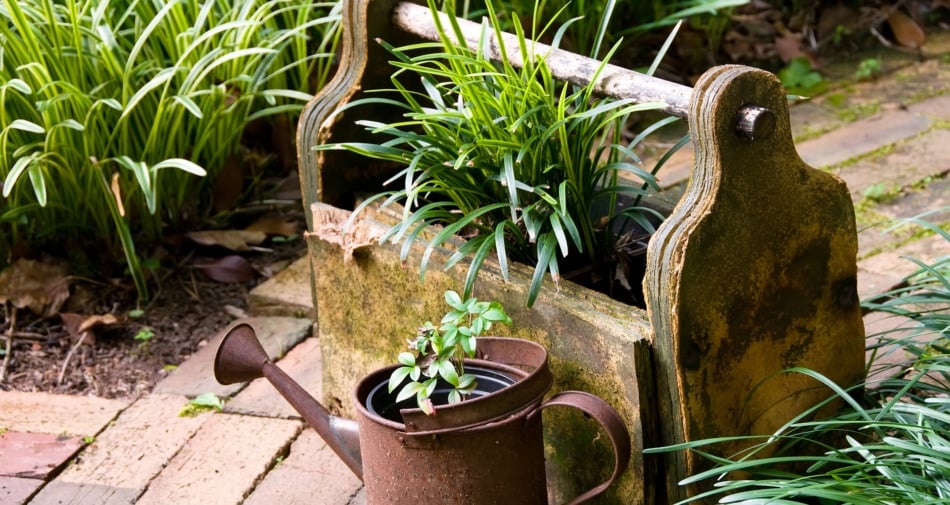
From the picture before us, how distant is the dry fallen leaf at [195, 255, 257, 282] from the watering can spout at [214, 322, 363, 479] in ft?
3.10

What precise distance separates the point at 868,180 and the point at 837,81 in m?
0.88

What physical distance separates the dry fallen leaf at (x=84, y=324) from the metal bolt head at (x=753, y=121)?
178 cm

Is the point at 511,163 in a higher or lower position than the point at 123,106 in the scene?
higher

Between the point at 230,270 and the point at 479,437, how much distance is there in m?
1.49

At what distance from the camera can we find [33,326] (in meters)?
3.01

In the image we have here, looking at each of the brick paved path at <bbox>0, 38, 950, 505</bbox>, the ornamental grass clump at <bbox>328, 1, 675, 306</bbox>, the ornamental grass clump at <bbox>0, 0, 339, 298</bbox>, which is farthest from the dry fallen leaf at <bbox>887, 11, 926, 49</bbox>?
Result: the ornamental grass clump at <bbox>328, 1, 675, 306</bbox>

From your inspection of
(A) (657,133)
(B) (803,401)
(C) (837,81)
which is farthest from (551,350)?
(C) (837,81)

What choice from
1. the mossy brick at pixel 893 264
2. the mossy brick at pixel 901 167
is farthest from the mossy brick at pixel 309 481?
the mossy brick at pixel 901 167

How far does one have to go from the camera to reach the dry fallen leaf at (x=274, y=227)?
3330 millimetres

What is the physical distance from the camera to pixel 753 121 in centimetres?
177

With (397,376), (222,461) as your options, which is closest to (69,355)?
(222,461)

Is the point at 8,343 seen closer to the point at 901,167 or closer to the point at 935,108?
the point at 901,167

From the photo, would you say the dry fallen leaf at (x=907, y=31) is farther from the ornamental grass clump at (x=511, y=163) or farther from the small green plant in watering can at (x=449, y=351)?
the small green plant in watering can at (x=449, y=351)

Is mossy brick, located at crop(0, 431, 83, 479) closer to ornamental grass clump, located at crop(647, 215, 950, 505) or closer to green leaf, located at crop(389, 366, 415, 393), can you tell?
green leaf, located at crop(389, 366, 415, 393)
